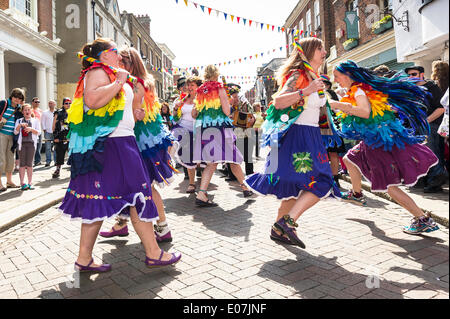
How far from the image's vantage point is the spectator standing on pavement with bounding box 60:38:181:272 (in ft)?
8.67

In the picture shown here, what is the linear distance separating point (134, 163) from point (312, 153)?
5.09ft

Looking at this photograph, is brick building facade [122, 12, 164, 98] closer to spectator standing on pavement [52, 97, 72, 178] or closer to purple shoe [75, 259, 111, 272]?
spectator standing on pavement [52, 97, 72, 178]

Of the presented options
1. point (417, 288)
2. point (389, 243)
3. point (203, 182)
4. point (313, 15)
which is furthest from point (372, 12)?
point (417, 288)

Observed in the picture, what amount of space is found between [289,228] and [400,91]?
6.77 feet

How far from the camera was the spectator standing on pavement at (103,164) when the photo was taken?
2643 millimetres

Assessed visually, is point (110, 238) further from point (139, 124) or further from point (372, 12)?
point (372, 12)

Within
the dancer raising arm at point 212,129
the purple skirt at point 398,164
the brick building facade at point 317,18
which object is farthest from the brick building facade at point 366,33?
the purple skirt at point 398,164

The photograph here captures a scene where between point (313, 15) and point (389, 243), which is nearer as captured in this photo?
point (389, 243)

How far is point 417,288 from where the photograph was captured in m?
2.50

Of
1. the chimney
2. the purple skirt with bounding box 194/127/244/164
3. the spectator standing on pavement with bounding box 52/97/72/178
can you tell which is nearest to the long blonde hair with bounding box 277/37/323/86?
the purple skirt with bounding box 194/127/244/164

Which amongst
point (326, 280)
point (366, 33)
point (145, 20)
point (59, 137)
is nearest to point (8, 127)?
point (59, 137)

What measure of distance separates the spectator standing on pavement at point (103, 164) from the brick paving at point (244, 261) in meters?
0.27

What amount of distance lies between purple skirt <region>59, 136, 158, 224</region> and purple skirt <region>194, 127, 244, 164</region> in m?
2.96

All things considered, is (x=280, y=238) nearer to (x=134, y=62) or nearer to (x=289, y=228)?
(x=289, y=228)
